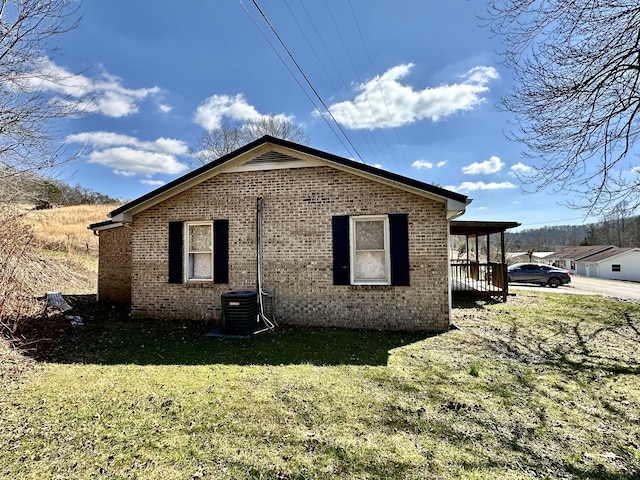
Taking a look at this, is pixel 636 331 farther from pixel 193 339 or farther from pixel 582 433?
pixel 193 339

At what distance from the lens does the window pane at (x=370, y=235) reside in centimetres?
772

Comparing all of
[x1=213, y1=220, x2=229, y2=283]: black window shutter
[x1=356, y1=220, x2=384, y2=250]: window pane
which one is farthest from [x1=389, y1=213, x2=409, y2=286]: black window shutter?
[x1=213, y1=220, x2=229, y2=283]: black window shutter

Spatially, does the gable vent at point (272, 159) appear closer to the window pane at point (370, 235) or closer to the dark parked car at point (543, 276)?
the window pane at point (370, 235)

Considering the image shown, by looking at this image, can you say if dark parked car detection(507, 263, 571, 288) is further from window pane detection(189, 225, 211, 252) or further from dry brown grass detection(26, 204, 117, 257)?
dry brown grass detection(26, 204, 117, 257)

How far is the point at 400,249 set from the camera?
24.4ft

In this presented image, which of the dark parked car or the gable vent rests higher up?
the gable vent

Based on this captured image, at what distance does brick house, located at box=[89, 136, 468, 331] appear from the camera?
290 inches

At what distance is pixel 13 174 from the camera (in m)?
6.53

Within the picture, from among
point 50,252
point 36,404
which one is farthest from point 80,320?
point 50,252

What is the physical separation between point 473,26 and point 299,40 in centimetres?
404

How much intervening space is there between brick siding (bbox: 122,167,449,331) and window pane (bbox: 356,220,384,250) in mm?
333

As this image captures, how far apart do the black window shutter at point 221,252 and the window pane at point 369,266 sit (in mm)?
3369

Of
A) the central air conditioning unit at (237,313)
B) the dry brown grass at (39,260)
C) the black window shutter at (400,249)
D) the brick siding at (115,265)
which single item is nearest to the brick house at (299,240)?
the black window shutter at (400,249)

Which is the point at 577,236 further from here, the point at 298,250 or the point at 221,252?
the point at 221,252
